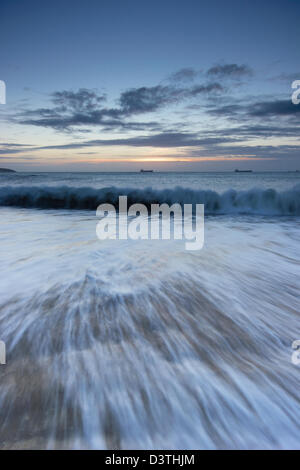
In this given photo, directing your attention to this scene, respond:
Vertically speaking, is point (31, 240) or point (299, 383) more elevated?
point (31, 240)

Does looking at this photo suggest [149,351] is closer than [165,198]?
Yes

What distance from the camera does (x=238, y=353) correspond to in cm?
170

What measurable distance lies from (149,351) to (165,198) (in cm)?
1072

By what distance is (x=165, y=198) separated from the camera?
12.1 meters

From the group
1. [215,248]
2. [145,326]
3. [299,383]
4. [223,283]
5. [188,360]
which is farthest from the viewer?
[215,248]

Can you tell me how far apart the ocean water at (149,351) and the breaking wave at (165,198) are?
21.3ft

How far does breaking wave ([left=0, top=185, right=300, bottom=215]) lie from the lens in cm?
969

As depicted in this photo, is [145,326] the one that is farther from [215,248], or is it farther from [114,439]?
[215,248]

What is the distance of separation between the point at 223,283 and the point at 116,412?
1.97 m

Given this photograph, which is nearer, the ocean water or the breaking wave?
the ocean water

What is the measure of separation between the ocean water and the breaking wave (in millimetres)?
6488

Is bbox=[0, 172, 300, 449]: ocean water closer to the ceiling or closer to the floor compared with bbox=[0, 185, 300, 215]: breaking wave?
closer to the floor
